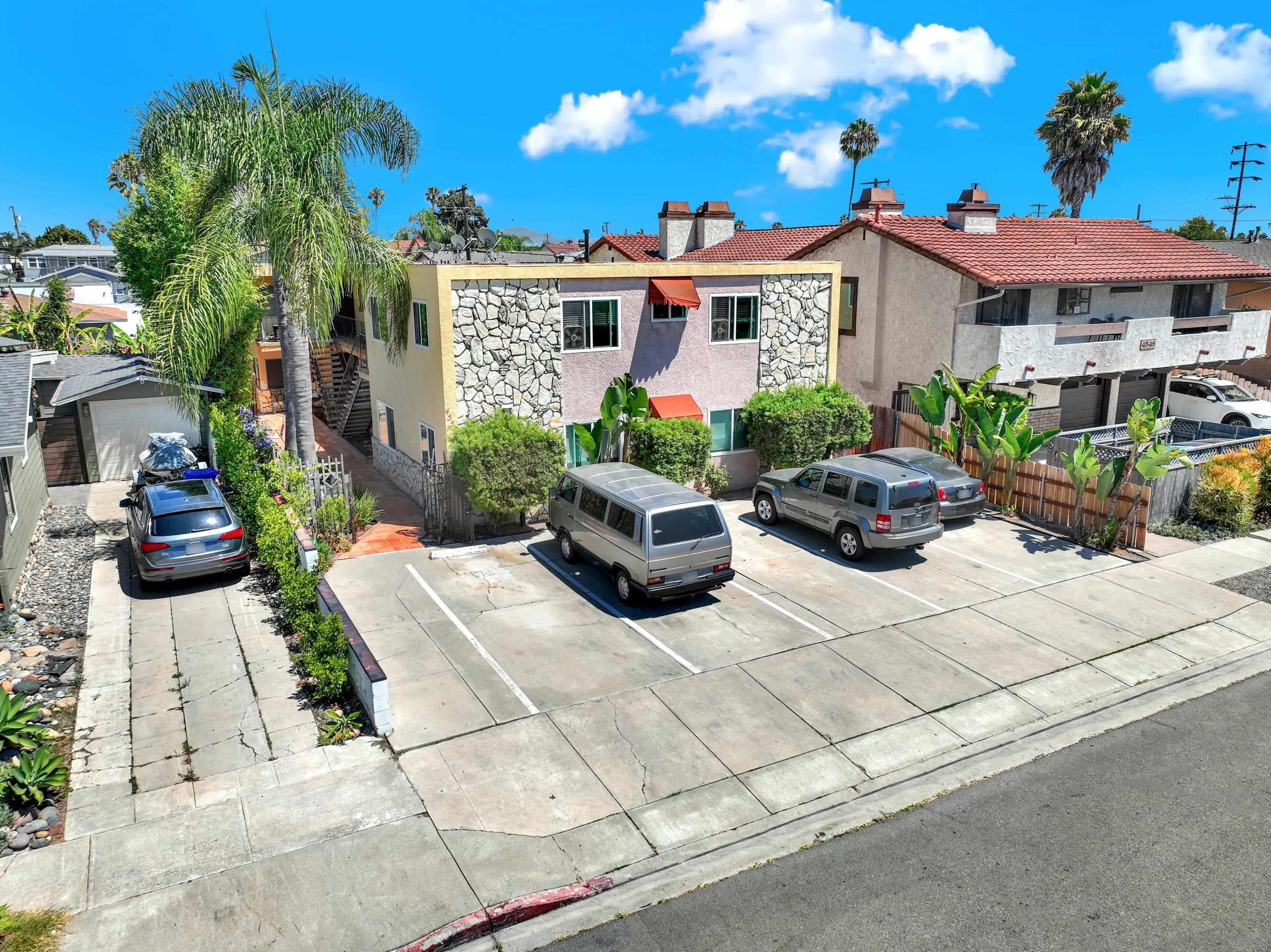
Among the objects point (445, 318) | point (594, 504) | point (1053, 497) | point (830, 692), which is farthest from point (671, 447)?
point (1053, 497)

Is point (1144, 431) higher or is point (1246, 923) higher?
point (1144, 431)

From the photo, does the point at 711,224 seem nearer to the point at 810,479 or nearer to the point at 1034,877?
the point at 810,479

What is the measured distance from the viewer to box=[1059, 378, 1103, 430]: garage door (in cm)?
2756

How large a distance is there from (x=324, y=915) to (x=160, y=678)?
5.73m

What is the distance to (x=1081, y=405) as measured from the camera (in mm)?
28188

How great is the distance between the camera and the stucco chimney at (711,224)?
3319cm

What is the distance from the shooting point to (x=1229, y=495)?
18.4m

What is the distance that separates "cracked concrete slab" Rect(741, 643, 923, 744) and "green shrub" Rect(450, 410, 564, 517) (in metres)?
6.78

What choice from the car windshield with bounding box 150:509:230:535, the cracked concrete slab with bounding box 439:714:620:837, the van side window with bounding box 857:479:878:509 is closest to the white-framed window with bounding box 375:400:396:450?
the car windshield with bounding box 150:509:230:535

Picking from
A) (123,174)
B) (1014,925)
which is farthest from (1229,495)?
(123,174)

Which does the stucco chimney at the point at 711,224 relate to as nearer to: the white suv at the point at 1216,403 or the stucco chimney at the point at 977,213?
the stucco chimney at the point at 977,213

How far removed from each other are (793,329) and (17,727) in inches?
707

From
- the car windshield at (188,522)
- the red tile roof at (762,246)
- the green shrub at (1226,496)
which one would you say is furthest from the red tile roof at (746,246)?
the car windshield at (188,522)

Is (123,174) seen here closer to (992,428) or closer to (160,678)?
(160,678)
